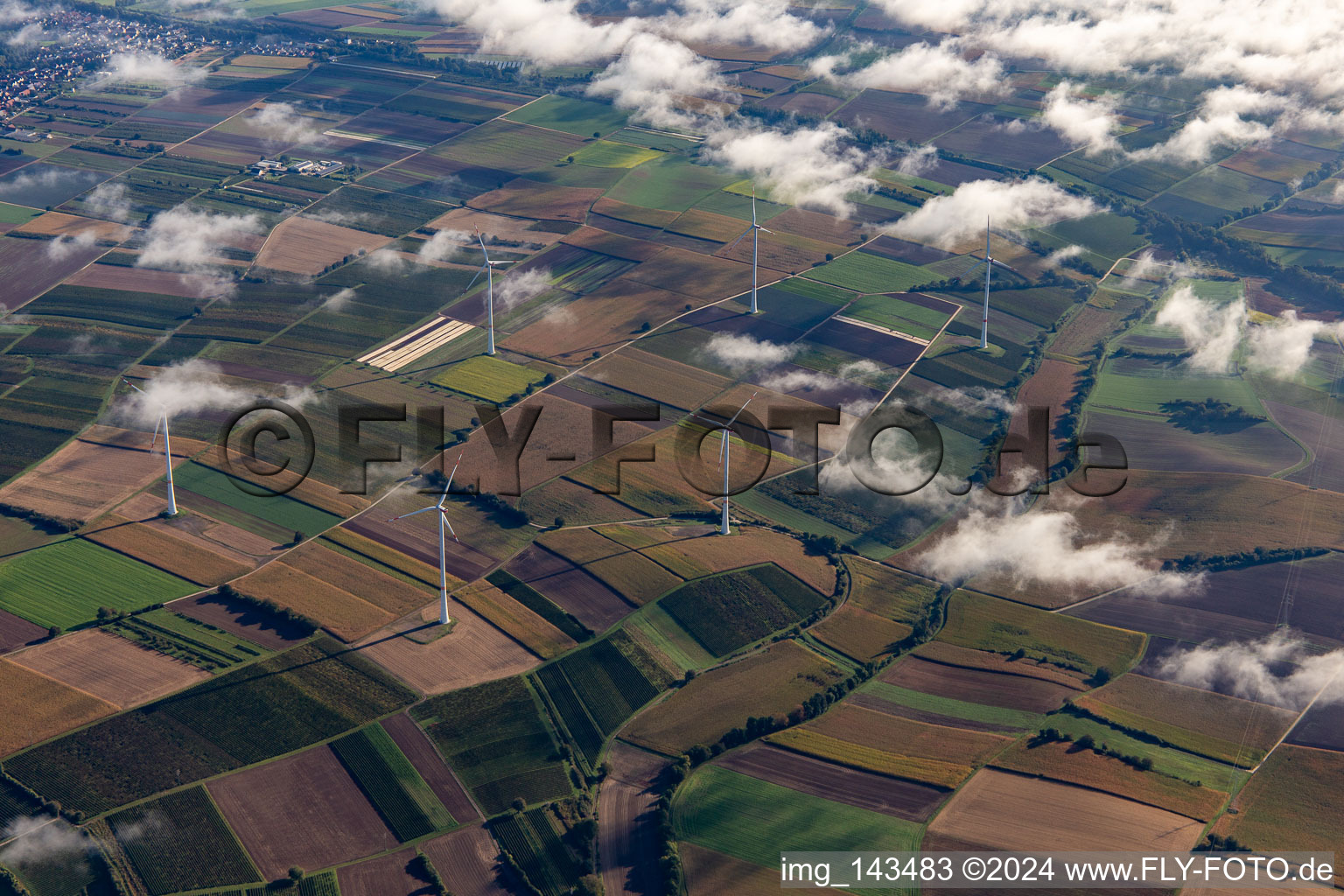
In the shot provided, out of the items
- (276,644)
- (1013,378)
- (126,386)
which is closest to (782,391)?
(1013,378)

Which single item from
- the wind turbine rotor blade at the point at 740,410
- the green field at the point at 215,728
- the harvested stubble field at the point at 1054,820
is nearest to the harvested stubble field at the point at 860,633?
→ the harvested stubble field at the point at 1054,820

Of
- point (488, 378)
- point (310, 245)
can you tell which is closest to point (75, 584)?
point (488, 378)

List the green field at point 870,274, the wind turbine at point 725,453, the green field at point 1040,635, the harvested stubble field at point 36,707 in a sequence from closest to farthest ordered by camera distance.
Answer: the harvested stubble field at point 36,707 → the green field at point 1040,635 → the wind turbine at point 725,453 → the green field at point 870,274

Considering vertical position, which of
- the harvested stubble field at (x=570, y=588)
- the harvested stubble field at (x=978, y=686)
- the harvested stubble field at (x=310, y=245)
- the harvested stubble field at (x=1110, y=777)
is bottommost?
the harvested stubble field at (x=1110, y=777)

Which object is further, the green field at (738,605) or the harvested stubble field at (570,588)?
the harvested stubble field at (570,588)

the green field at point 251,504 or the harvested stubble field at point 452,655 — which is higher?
the green field at point 251,504

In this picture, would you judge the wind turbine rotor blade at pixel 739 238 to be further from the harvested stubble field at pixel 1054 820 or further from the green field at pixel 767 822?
the harvested stubble field at pixel 1054 820

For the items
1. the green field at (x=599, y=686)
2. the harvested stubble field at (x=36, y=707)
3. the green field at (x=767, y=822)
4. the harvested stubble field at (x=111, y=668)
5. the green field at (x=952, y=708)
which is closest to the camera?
the green field at (x=767, y=822)

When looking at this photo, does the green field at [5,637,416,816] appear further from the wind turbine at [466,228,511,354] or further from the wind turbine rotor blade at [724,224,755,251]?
the wind turbine rotor blade at [724,224,755,251]
